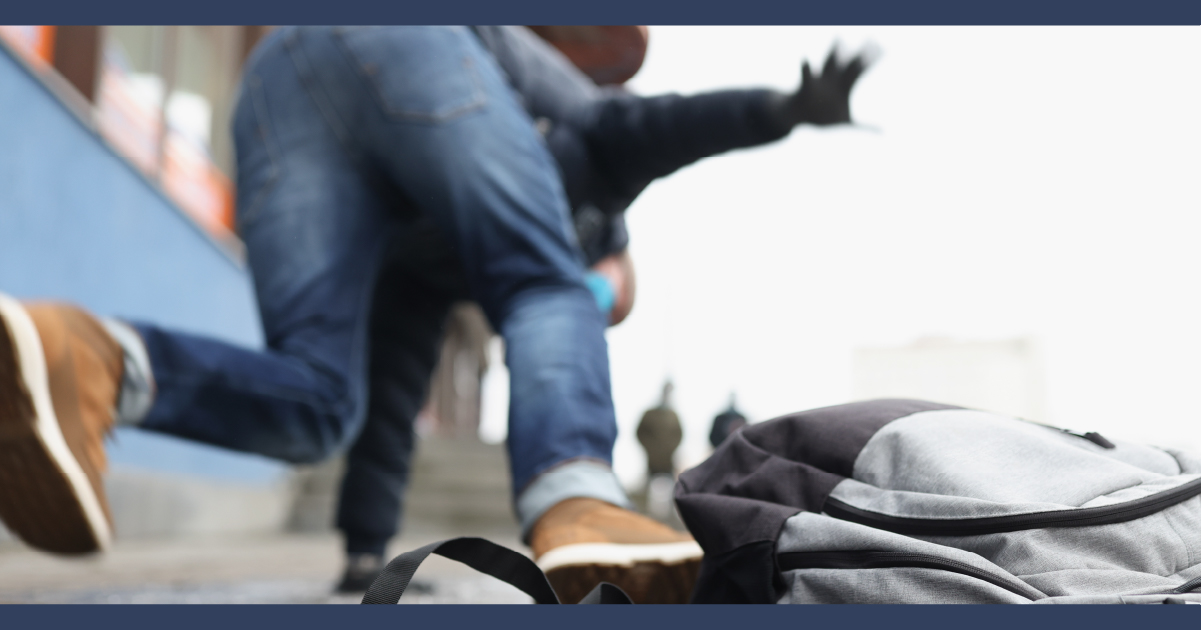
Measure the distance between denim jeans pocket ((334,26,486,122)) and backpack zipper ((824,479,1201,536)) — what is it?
17.8 inches

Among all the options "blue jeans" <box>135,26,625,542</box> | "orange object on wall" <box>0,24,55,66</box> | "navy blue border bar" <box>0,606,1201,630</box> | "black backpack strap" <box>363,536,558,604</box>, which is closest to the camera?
"navy blue border bar" <box>0,606,1201,630</box>

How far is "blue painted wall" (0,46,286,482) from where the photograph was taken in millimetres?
692

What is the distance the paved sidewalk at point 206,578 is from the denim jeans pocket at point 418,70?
0.35 meters

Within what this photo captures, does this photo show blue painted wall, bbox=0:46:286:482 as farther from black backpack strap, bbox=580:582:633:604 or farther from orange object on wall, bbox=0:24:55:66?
black backpack strap, bbox=580:582:633:604

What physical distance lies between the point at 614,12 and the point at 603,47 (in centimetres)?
11

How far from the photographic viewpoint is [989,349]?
679mm

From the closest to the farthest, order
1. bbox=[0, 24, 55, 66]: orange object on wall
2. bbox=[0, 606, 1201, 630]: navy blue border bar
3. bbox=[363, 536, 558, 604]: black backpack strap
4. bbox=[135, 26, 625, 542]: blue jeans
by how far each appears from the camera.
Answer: bbox=[0, 606, 1201, 630]: navy blue border bar, bbox=[363, 536, 558, 604]: black backpack strap, bbox=[135, 26, 625, 542]: blue jeans, bbox=[0, 24, 55, 66]: orange object on wall

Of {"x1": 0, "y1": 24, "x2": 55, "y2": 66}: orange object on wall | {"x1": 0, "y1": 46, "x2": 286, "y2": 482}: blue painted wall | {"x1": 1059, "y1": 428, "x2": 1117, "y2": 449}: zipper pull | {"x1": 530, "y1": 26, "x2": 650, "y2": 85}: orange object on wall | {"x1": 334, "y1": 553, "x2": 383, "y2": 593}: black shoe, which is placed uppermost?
{"x1": 530, "y1": 26, "x2": 650, "y2": 85}: orange object on wall

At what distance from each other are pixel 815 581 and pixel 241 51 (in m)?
0.84

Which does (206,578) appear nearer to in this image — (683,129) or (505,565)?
(505,565)

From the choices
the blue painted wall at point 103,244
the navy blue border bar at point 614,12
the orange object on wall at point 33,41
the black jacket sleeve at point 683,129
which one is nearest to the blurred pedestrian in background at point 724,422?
the black jacket sleeve at point 683,129

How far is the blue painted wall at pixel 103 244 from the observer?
0.69m

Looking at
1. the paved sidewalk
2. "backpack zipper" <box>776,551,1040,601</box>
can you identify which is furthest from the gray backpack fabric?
the paved sidewalk

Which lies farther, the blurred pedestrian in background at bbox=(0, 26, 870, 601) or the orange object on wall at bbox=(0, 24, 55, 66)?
the orange object on wall at bbox=(0, 24, 55, 66)
